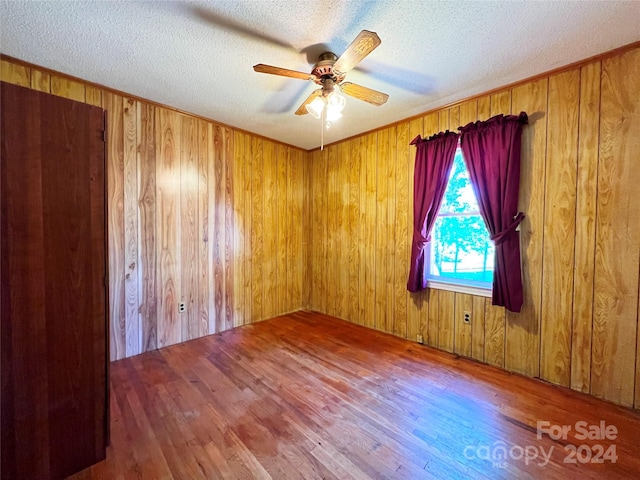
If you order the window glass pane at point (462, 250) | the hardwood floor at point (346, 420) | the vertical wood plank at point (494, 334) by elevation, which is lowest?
the hardwood floor at point (346, 420)

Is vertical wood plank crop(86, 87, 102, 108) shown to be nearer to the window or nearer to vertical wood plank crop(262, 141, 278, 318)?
vertical wood plank crop(262, 141, 278, 318)

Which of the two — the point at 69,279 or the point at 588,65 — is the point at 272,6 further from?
the point at 588,65

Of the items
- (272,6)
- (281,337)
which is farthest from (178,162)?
(281,337)

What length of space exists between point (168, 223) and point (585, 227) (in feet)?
12.5

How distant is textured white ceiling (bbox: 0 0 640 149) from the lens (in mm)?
1525

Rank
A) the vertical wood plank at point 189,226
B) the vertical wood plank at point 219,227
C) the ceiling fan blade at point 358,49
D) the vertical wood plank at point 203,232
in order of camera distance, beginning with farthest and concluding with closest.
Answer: the vertical wood plank at point 219,227 < the vertical wood plank at point 203,232 < the vertical wood plank at point 189,226 < the ceiling fan blade at point 358,49

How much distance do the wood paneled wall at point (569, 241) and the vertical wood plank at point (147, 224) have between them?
9.10ft

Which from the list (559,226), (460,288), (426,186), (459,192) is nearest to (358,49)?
(426,186)

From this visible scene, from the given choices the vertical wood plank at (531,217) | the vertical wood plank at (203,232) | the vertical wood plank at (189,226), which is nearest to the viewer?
the vertical wood plank at (531,217)

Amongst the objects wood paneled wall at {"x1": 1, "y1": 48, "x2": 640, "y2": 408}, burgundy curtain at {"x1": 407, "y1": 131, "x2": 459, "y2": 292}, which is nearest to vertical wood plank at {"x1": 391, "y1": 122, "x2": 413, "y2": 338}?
wood paneled wall at {"x1": 1, "y1": 48, "x2": 640, "y2": 408}

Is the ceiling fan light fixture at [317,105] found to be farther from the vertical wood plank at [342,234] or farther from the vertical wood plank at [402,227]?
the vertical wood plank at [342,234]

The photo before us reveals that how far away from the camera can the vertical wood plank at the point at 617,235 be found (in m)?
1.86

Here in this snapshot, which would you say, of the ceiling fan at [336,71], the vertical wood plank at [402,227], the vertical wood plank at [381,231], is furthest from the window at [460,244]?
the ceiling fan at [336,71]

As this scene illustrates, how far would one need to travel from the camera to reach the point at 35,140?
1.21 meters
